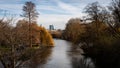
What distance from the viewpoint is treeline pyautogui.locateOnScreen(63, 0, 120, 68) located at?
24509 millimetres

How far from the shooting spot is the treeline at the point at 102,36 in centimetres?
2451

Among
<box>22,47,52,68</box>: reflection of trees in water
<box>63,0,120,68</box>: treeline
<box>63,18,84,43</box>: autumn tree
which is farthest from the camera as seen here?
<box>63,18,84,43</box>: autumn tree

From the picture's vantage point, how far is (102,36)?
3391 cm

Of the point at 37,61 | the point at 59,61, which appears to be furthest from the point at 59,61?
the point at 37,61

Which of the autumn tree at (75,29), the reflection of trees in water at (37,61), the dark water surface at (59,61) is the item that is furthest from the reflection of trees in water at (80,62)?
the autumn tree at (75,29)

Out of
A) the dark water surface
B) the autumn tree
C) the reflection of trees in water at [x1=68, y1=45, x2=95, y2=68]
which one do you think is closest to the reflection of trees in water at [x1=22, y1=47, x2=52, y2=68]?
the dark water surface

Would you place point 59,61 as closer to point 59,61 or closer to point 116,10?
point 59,61

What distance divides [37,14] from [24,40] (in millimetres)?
40103

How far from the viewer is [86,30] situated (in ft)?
130

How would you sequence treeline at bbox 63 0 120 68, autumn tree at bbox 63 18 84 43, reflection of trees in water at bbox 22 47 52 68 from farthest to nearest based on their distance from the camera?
autumn tree at bbox 63 18 84 43 → treeline at bbox 63 0 120 68 → reflection of trees in water at bbox 22 47 52 68

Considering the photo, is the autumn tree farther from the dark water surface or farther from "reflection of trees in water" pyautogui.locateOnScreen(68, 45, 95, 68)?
"reflection of trees in water" pyautogui.locateOnScreen(68, 45, 95, 68)

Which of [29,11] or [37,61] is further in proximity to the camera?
[29,11]

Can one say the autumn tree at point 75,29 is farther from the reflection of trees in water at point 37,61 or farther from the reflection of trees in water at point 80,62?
the reflection of trees in water at point 37,61

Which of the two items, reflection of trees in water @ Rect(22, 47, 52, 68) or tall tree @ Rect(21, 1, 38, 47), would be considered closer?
reflection of trees in water @ Rect(22, 47, 52, 68)
